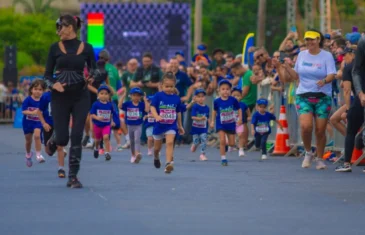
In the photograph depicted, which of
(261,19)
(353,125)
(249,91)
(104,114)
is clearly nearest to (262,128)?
(249,91)

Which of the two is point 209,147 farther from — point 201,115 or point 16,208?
point 16,208

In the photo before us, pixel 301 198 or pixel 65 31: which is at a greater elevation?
pixel 65 31

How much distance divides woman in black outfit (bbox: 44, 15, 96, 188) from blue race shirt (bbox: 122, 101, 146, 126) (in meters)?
6.59

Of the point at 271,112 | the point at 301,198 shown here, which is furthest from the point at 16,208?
the point at 271,112

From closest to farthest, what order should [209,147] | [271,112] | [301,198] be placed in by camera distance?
1. [301,198]
2. [271,112]
3. [209,147]

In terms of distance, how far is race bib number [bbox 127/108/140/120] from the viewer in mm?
21502

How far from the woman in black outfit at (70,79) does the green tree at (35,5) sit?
83724mm

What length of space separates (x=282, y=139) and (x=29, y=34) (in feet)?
210

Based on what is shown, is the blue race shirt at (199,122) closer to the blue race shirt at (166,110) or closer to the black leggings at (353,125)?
the blue race shirt at (166,110)

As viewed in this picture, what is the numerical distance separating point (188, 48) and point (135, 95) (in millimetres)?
30094

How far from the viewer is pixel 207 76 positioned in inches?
1107

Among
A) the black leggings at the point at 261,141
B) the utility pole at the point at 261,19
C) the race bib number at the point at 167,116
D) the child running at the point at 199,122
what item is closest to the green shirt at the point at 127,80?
the black leggings at the point at 261,141

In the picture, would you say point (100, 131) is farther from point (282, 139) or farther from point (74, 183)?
point (74, 183)

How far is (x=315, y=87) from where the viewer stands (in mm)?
18016
